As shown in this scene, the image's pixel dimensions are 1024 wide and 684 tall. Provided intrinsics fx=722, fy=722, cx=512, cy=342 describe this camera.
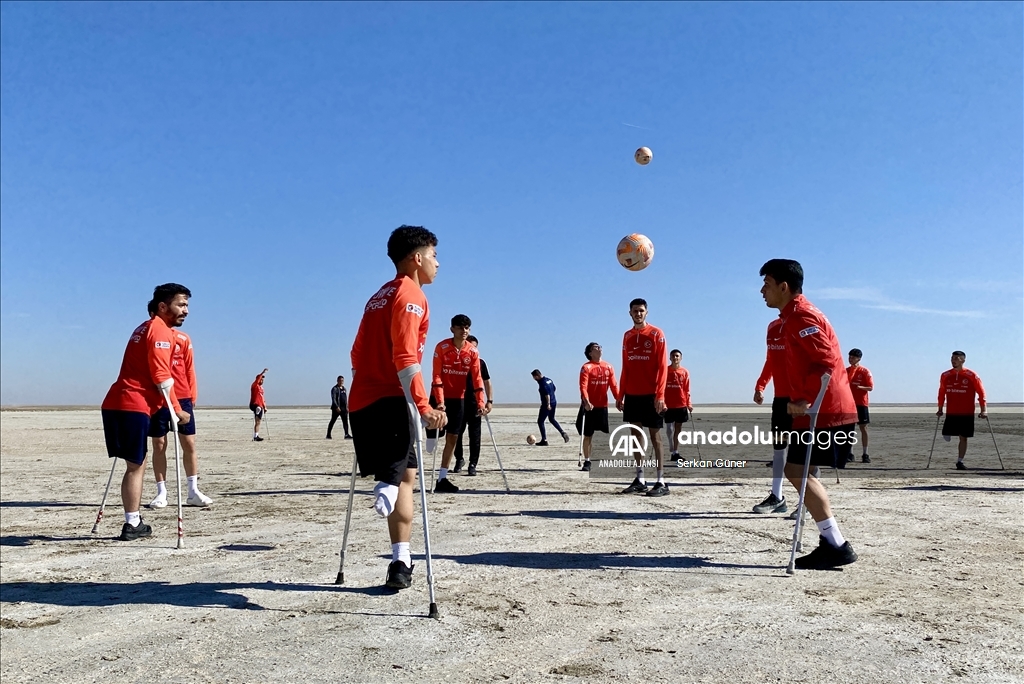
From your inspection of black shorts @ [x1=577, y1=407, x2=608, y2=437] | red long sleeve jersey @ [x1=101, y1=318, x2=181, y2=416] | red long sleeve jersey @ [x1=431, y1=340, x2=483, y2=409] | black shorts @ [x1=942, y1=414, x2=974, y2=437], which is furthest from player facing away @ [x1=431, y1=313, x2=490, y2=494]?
black shorts @ [x1=942, y1=414, x2=974, y2=437]

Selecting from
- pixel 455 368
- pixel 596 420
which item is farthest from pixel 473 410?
pixel 596 420

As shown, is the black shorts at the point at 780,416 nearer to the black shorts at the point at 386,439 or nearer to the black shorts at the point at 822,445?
the black shorts at the point at 822,445

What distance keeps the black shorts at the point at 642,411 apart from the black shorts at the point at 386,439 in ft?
16.2

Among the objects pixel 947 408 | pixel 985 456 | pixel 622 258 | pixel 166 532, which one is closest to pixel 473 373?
pixel 622 258

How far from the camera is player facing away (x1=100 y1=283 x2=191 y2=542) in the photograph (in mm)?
6617

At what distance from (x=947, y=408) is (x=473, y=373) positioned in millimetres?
8888

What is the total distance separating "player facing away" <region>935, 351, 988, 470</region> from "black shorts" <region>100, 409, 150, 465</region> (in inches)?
509

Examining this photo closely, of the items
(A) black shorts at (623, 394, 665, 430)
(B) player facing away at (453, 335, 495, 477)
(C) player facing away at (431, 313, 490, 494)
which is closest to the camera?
(A) black shorts at (623, 394, 665, 430)

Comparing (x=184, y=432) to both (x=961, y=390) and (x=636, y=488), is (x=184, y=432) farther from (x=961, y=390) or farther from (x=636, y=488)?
(x=961, y=390)

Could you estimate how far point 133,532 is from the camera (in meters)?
6.62

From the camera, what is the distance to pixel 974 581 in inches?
186

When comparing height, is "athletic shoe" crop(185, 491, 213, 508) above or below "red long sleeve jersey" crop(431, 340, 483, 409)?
below

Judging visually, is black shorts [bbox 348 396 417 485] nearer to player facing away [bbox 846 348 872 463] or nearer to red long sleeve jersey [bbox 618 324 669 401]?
red long sleeve jersey [bbox 618 324 669 401]

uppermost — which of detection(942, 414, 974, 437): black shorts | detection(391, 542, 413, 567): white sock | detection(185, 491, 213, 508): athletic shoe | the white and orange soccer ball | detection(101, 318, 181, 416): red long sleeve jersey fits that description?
the white and orange soccer ball
